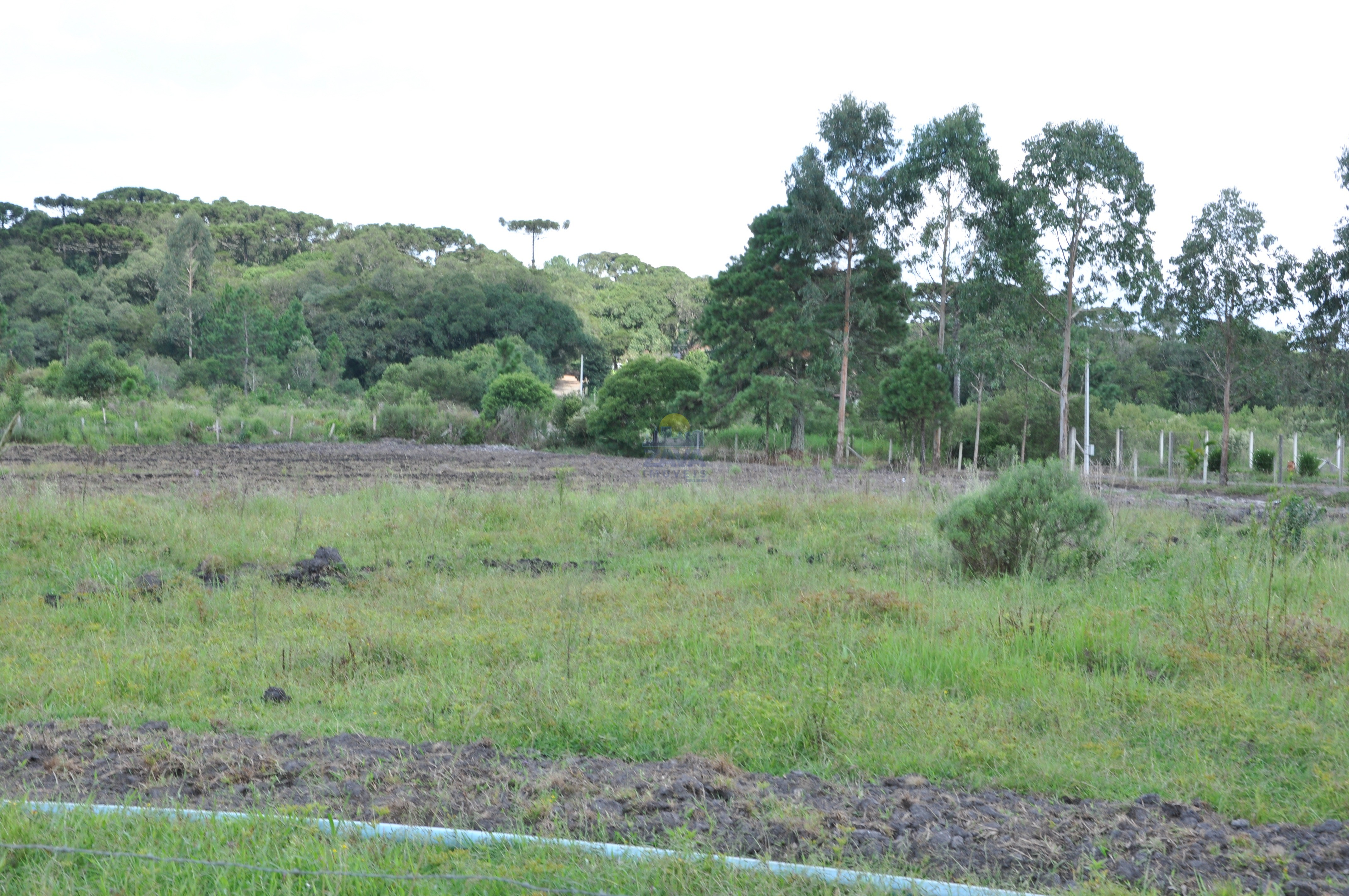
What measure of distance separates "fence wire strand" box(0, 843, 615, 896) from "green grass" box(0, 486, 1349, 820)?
1553 mm

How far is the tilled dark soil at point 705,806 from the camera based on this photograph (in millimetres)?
3459

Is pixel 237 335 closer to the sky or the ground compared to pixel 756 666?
closer to the sky

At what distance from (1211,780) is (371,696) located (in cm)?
435

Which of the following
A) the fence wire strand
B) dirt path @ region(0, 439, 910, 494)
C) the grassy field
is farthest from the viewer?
dirt path @ region(0, 439, 910, 494)

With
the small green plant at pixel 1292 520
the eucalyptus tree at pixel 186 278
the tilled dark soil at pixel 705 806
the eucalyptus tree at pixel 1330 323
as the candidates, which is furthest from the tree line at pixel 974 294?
the eucalyptus tree at pixel 186 278

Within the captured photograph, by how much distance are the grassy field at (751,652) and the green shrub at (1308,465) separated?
78.0 ft

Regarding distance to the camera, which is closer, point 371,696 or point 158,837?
point 158,837

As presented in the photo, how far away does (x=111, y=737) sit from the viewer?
15.8 feet

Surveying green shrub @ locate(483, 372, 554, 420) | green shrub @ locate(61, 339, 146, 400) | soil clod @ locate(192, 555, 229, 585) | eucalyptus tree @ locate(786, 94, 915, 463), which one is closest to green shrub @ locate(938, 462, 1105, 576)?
soil clod @ locate(192, 555, 229, 585)

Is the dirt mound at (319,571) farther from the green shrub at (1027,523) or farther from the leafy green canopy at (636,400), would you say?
the leafy green canopy at (636,400)

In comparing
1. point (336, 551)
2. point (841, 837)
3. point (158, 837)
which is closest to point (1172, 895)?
point (841, 837)

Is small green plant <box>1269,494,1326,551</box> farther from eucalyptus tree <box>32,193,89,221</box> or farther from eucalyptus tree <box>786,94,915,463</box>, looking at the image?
eucalyptus tree <box>32,193,89,221</box>

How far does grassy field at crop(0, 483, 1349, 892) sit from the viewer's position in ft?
15.6

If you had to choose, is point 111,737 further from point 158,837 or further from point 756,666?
point 756,666
